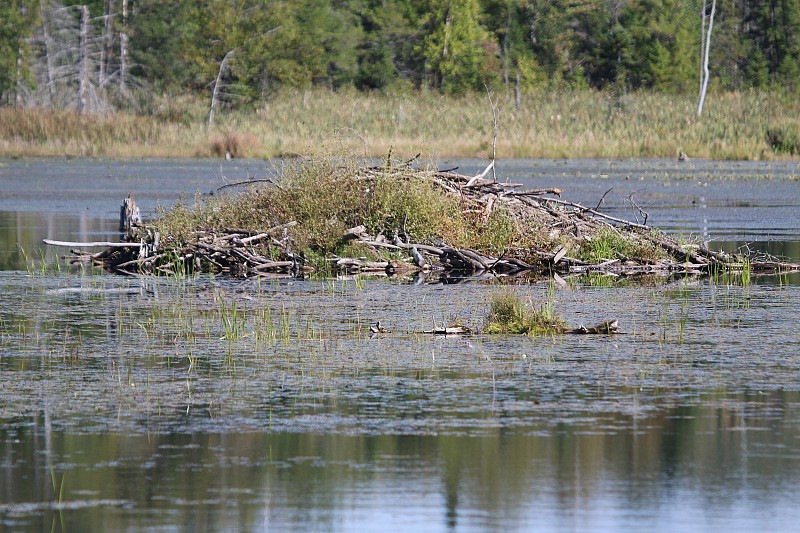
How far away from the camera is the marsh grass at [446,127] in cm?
4947

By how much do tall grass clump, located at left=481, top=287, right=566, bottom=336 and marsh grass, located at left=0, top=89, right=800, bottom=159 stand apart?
33.3m

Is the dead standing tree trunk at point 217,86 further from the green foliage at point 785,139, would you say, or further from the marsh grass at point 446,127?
the green foliage at point 785,139

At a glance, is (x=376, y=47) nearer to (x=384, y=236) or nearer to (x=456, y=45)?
(x=456, y=45)

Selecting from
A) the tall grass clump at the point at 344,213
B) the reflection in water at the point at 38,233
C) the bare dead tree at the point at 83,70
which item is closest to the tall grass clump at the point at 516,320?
the tall grass clump at the point at 344,213

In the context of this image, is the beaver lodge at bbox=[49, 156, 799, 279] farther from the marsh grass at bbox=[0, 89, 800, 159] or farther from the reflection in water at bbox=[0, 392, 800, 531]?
the marsh grass at bbox=[0, 89, 800, 159]

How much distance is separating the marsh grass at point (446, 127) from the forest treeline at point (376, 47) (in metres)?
3.00

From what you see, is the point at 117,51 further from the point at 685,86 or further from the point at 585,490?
the point at 585,490

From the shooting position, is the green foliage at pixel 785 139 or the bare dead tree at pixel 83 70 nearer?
the green foliage at pixel 785 139

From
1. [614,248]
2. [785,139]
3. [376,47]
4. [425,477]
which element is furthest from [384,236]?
[376,47]

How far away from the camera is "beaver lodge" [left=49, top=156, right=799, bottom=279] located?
58.3 ft

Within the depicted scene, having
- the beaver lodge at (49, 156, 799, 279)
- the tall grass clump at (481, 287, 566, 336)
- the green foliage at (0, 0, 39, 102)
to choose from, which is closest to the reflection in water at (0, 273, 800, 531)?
the tall grass clump at (481, 287, 566, 336)

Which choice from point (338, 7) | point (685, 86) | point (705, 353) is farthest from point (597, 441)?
point (338, 7)

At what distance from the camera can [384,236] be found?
709 inches

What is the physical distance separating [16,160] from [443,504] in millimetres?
42726
